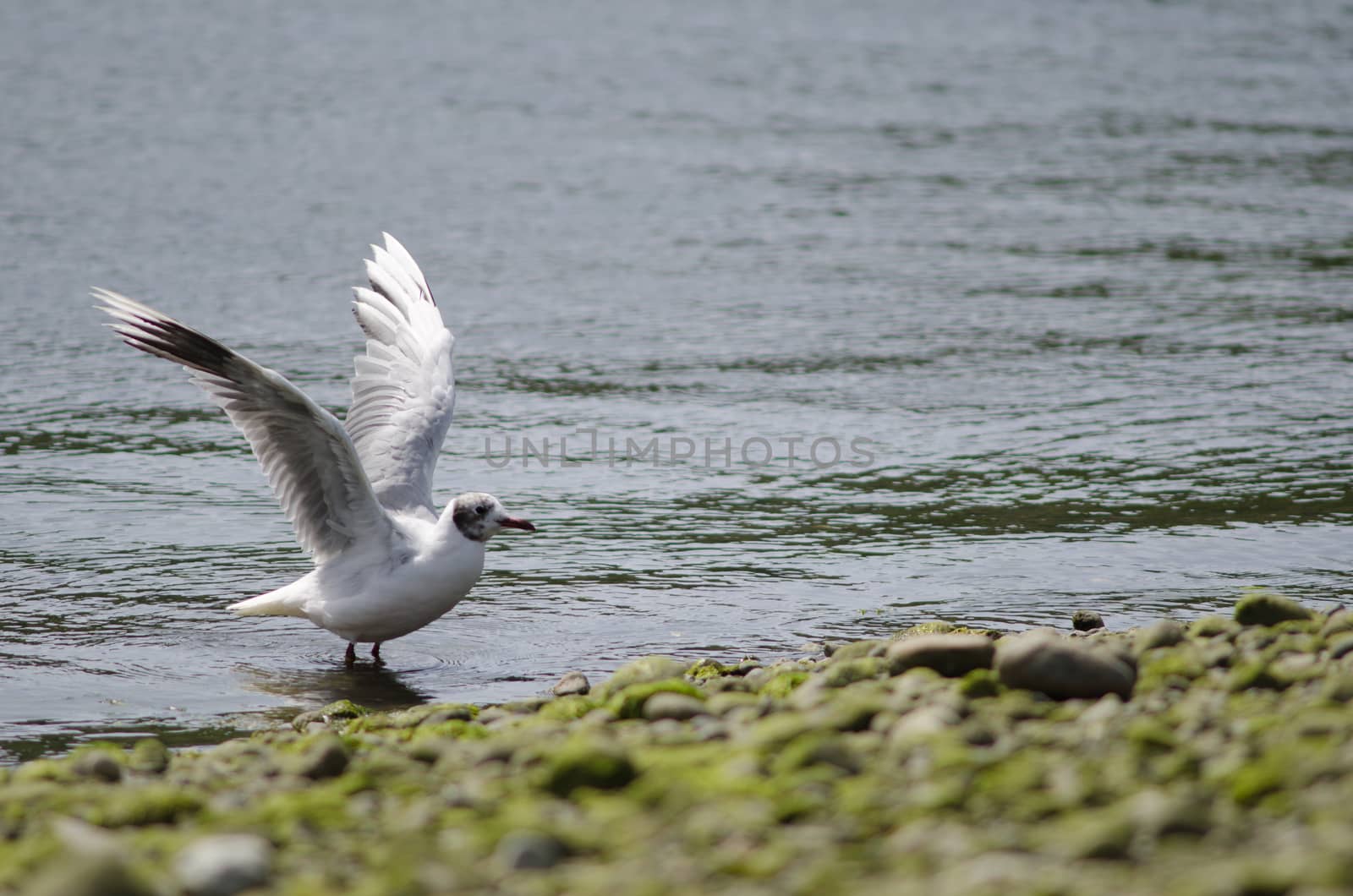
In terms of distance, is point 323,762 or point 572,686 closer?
point 323,762

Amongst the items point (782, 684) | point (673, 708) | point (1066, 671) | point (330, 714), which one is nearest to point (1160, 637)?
point (1066, 671)

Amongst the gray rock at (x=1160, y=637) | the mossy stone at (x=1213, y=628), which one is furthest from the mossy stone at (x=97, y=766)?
the mossy stone at (x=1213, y=628)

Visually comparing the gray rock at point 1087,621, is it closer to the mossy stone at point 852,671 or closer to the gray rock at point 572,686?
the mossy stone at point 852,671

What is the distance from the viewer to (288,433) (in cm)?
707

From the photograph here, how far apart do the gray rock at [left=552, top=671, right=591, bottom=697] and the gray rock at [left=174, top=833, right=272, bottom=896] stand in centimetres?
248

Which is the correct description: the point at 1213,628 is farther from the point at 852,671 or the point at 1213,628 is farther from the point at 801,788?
the point at 801,788

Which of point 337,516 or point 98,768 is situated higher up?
point 337,516

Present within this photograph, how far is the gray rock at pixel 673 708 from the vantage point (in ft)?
17.7

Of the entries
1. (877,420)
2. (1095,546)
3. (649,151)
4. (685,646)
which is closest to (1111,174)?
(649,151)

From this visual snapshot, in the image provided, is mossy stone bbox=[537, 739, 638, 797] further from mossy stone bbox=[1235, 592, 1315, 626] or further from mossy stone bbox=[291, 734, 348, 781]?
mossy stone bbox=[1235, 592, 1315, 626]

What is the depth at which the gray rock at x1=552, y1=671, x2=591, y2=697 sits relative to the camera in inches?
248

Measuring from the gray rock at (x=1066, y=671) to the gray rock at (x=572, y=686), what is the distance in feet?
5.62

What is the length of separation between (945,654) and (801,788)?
160cm

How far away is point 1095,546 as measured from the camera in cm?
852
